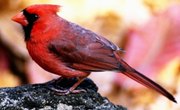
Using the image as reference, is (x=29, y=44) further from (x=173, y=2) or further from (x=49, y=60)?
(x=173, y=2)

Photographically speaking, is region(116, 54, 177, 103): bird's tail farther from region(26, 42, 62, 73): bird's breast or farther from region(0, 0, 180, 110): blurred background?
region(0, 0, 180, 110): blurred background

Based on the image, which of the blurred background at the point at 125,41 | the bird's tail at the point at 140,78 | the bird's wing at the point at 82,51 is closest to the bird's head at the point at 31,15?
the bird's wing at the point at 82,51

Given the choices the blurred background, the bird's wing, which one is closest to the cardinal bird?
the bird's wing

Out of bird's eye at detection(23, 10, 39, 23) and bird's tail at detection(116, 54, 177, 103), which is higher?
bird's eye at detection(23, 10, 39, 23)

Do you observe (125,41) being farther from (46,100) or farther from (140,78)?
(46,100)

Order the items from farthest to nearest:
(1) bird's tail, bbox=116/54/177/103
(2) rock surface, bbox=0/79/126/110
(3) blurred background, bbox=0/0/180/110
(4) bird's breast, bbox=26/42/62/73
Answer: (3) blurred background, bbox=0/0/180/110 → (1) bird's tail, bbox=116/54/177/103 → (4) bird's breast, bbox=26/42/62/73 → (2) rock surface, bbox=0/79/126/110

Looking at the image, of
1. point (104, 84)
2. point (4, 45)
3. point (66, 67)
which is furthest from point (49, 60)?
point (4, 45)

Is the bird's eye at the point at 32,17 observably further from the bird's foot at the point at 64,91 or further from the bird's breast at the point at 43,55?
the bird's foot at the point at 64,91

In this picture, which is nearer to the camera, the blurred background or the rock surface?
the rock surface

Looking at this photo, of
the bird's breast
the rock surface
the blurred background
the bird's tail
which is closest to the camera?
the rock surface
